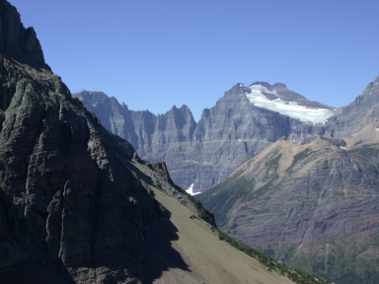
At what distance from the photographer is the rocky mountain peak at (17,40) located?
476 ft

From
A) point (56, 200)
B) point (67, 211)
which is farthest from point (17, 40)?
point (67, 211)

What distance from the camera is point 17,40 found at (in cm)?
15088

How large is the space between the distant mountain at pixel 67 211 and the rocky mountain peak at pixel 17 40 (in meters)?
8.21

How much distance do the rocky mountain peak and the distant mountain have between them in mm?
8213

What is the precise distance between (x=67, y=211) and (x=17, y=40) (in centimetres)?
5561

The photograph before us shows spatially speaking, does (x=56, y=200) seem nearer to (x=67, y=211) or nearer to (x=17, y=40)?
(x=67, y=211)

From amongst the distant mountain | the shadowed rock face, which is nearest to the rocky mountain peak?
the distant mountain

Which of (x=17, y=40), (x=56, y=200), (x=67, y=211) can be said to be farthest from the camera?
(x=17, y=40)

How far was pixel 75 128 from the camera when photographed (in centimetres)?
11688

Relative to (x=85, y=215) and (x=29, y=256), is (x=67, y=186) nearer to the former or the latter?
(x=85, y=215)

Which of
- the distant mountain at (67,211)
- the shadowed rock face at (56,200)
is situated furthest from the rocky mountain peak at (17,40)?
the shadowed rock face at (56,200)

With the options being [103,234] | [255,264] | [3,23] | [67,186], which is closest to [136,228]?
[103,234]

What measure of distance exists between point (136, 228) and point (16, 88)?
32068 mm

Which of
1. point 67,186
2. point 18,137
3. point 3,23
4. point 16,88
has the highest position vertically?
point 3,23
